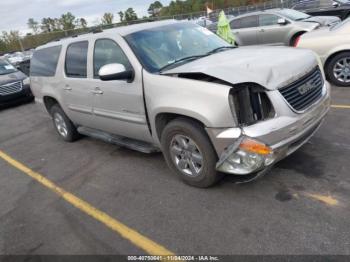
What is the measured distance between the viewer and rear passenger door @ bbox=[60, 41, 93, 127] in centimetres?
521

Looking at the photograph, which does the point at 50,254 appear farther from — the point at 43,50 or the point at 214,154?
the point at 43,50

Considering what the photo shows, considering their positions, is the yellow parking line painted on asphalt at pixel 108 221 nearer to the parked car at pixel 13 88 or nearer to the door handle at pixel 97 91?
the door handle at pixel 97 91

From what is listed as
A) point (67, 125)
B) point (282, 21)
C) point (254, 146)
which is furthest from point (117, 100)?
point (282, 21)

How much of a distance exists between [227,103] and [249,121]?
29 cm

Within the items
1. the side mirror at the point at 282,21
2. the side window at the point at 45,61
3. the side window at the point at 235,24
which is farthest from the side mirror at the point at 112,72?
the side window at the point at 235,24

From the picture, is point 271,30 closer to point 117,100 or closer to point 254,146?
point 117,100

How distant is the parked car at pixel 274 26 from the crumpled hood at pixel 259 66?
273 inches

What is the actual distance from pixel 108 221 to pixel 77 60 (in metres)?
2.76

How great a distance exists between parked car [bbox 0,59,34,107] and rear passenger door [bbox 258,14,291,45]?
7.94 meters

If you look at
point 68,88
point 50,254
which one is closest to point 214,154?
point 50,254

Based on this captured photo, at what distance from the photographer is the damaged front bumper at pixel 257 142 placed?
10.6 feet

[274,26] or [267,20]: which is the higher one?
[267,20]

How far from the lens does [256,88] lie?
11.0ft

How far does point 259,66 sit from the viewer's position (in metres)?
3.54
